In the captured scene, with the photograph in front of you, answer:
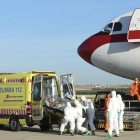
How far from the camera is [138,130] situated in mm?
15547

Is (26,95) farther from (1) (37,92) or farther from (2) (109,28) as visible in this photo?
(2) (109,28)

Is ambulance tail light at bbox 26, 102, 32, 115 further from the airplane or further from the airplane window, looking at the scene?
the airplane window

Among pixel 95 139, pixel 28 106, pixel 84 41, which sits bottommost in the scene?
pixel 95 139

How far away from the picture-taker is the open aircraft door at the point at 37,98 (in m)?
14.5

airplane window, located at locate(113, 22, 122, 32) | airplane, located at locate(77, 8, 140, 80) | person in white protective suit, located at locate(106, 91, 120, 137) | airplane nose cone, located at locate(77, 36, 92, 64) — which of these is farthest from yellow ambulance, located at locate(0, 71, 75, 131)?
airplane window, located at locate(113, 22, 122, 32)

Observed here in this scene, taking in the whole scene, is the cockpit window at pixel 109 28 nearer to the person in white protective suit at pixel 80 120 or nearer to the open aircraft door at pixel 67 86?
the open aircraft door at pixel 67 86

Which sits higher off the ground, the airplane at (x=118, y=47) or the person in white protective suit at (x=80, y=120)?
the airplane at (x=118, y=47)

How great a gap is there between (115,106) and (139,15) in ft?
16.0

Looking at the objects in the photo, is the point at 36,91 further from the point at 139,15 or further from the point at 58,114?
the point at 139,15

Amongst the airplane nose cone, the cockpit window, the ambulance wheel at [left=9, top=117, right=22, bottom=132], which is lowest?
the ambulance wheel at [left=9, top=117, right=22, bottom=132]

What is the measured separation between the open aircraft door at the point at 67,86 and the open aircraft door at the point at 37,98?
1670mm

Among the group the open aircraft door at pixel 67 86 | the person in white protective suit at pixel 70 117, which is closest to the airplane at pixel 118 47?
the open aircraft door at pixel 67 86

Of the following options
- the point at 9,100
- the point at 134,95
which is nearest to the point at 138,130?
the point at 134,95

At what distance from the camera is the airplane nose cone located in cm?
1756
